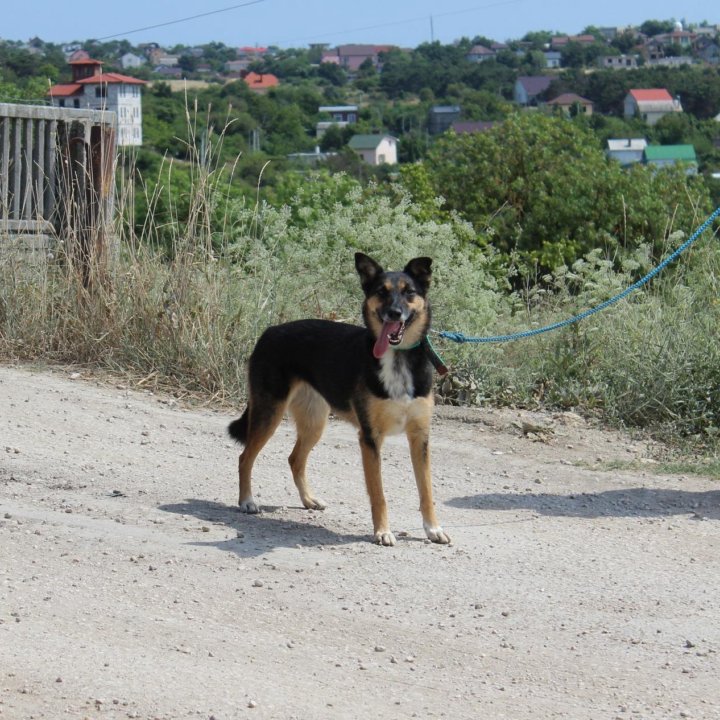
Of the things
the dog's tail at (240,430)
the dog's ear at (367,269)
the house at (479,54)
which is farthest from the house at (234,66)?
the dog's ear at (367,269)

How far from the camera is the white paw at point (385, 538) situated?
6133 mm

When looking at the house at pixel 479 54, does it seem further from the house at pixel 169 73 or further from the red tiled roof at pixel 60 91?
the red tiled roof at pixel 60 91

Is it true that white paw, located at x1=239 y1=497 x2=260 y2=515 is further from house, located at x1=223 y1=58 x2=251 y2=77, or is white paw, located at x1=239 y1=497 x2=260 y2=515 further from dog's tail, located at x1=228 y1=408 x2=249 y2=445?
house, located at x1=223 y1=58 x2=251 y2=77

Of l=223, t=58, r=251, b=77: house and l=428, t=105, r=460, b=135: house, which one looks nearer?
l=428, t=105, r=460, b=135: house

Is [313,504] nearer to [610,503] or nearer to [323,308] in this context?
[610,503]

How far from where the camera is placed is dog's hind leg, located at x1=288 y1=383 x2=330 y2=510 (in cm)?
684

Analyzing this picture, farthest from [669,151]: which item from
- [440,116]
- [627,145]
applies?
[440,116]

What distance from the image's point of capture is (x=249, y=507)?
264 inches

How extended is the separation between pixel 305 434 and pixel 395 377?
35.6 inches

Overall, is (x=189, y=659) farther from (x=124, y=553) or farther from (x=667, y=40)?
(x=667, y=40)

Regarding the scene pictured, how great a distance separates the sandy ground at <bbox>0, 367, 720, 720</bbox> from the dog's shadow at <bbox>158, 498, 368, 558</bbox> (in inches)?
0.8

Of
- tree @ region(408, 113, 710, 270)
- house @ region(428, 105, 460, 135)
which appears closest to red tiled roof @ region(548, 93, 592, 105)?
house @ region(428, 105, 460, 135)

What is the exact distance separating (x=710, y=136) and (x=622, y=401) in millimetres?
39097

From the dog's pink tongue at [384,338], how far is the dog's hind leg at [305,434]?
2.47 feet
